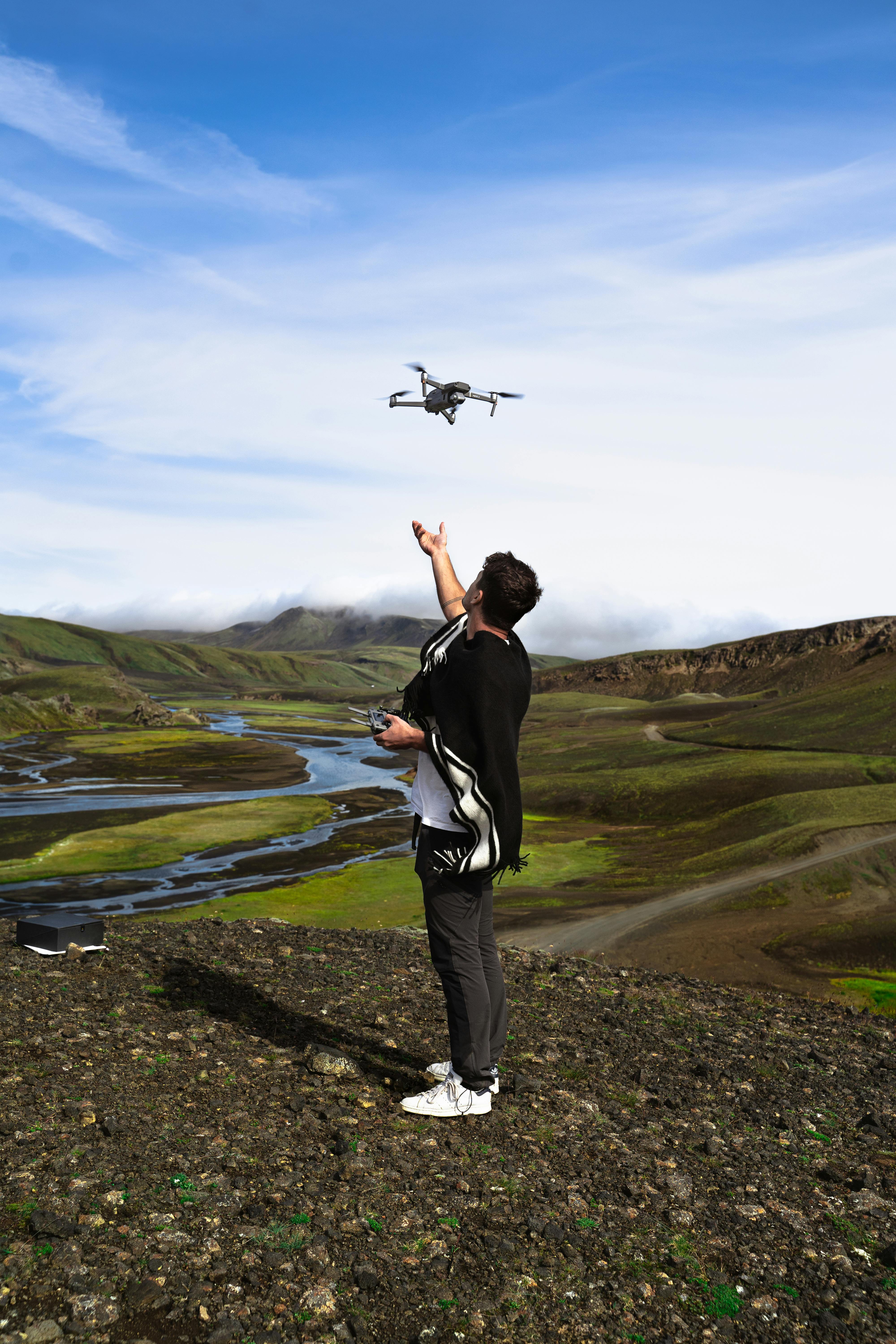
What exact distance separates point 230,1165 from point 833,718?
117 meters

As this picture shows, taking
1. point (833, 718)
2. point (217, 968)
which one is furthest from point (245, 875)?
point (833, 718)

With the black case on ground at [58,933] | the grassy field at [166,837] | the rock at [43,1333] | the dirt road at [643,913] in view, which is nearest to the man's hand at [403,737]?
the rock at [43,1333]

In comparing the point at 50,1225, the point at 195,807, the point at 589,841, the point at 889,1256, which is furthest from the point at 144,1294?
the point at 195,807

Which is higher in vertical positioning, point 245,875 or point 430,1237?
point 430,1237

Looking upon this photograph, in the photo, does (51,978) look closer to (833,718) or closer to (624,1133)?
(624,1133)

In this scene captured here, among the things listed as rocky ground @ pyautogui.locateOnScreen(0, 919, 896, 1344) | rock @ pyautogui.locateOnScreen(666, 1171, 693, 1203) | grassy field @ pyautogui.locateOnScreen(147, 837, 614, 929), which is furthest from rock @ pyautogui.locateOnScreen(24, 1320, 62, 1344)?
grassy field @ pyautogui.locateOnScreen(147, 837, 614, 929)

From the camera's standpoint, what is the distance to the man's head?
20.9 ft

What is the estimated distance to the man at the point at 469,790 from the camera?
6320 millimetres

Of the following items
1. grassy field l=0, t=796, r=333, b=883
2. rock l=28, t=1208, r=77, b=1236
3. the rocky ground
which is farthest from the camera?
grassy field l=0, t=796, r=333, b=883

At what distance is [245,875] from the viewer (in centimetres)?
4934

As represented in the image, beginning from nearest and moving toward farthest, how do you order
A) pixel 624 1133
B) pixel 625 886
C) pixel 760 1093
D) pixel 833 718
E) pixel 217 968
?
1. pixel 624 1133
2. pixel 760 1093
3. pixel 217 968
4. pixel 625 886
5. pixel 833 718

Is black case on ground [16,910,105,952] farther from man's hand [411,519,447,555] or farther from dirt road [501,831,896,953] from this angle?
dirt road [501,831,896,953]

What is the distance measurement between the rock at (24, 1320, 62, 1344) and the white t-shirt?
11.7 feet

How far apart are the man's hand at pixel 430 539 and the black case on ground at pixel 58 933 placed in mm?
6912
